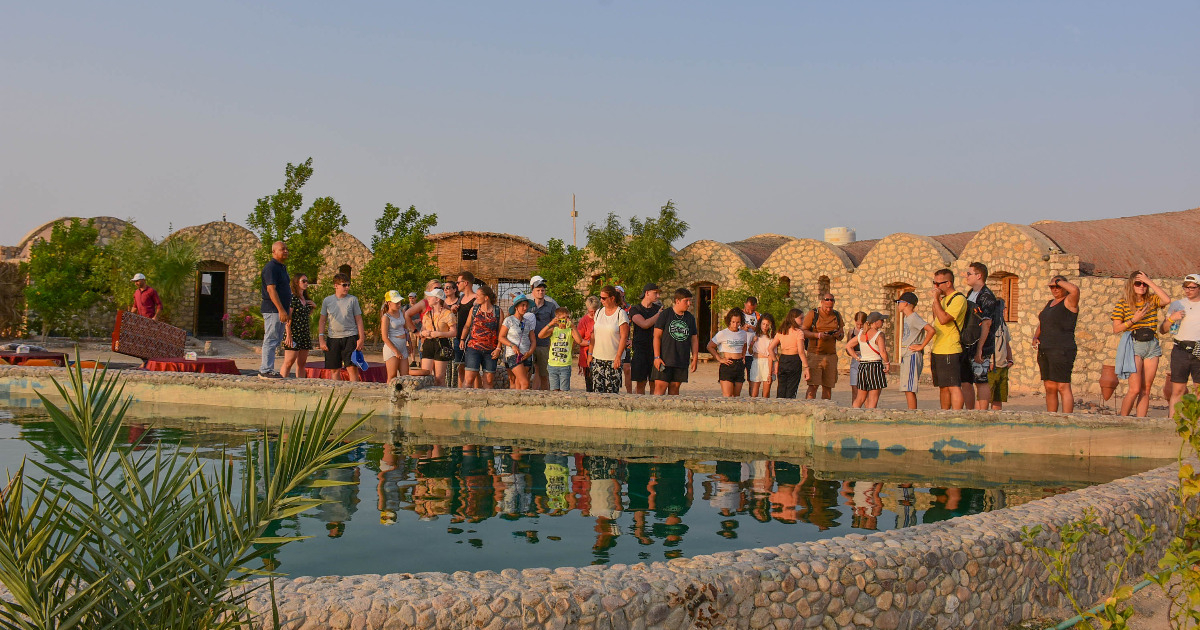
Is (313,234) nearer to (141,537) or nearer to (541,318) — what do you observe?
(541,318)

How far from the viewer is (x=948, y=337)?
29.4 ft

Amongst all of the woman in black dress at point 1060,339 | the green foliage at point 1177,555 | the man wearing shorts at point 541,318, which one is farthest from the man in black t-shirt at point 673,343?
the green foliage at point 1177,555

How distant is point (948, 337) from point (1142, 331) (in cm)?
204

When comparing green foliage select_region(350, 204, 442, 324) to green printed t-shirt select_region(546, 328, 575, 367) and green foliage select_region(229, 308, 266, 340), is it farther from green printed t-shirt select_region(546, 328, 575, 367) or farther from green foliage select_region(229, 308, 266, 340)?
green printed t-shirt select_region(546, 328, 575, 367)

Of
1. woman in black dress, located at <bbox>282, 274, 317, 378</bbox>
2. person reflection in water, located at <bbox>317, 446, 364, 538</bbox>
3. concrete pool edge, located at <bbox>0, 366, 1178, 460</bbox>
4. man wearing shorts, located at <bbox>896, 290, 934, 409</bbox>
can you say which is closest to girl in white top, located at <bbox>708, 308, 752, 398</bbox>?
concrete pool edge, located at <bbox>0, 366, 1178, 460</bbox>

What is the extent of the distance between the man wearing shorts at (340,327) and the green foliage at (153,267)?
15277 mm

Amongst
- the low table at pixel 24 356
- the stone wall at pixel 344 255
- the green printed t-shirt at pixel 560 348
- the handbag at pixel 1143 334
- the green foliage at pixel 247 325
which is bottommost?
the low table at pixel 24 356

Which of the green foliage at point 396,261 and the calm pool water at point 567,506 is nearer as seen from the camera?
the calm pool water at point 567,506

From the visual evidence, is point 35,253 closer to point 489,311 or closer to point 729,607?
point 489,311

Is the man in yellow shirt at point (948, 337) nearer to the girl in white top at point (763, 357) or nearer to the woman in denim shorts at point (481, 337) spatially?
the girl in white top at point (763, 357)

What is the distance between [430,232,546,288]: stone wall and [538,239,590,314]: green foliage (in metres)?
1.91

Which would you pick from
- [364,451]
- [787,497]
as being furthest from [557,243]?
[787,497]

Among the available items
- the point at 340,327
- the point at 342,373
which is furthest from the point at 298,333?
the point at 342,373

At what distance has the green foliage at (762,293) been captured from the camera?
2072cm
